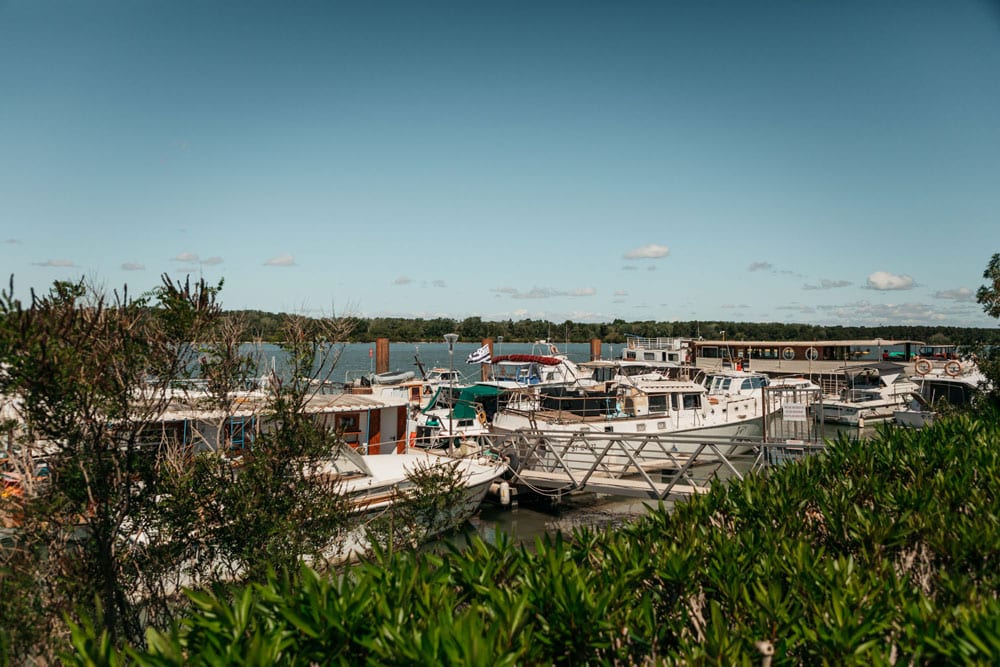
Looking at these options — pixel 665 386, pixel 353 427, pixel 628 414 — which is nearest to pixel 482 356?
pixel 628 414

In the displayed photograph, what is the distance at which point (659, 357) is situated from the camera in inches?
1741

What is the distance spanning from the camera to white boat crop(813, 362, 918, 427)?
112ft

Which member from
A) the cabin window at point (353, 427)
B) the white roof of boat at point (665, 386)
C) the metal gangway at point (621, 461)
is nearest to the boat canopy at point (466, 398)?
the metal gangway at point (621, 461)

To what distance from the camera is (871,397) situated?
36.4 m

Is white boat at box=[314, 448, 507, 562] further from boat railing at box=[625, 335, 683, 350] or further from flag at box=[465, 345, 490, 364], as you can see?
boat railing at box=[625, 335, 683, 350]

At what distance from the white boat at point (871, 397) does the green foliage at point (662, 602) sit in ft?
98.5

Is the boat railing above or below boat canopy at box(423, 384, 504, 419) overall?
above

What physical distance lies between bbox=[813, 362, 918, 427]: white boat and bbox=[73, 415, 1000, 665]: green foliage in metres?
30.0

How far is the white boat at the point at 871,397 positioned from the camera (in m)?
34.2

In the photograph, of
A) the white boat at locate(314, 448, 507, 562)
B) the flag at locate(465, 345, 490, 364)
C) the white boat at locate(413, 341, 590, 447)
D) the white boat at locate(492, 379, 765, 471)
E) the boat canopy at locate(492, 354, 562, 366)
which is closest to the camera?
the white boat at locate(314, 448, 507, 562)

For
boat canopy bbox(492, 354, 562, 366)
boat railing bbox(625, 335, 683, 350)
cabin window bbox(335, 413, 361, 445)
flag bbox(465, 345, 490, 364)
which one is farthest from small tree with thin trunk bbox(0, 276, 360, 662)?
boat railing bbox(625, 335, 683, 350)

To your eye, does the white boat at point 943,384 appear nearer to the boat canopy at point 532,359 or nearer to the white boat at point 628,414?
the white boat at point 628,414

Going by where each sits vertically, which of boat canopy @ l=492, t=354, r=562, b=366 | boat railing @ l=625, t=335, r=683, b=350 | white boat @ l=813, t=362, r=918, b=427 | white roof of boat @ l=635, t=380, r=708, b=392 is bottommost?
white boat @ l=813, t=362, r=918, b=427

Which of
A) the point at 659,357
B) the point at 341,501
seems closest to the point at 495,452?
the point at 341,501
